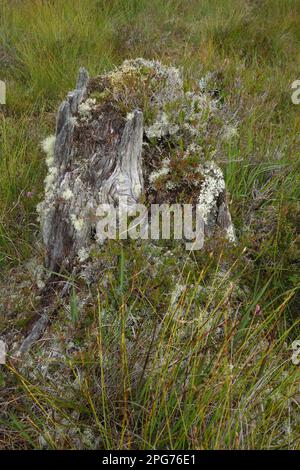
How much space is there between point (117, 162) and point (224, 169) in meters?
0.99

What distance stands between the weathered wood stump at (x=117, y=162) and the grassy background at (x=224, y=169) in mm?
299

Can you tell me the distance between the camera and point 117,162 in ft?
8.88

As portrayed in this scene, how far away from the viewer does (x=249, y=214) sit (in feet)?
10.3

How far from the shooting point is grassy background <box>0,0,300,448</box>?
1.96m

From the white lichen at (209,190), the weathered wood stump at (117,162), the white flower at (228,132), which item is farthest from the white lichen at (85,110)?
the white flower at (228,132)

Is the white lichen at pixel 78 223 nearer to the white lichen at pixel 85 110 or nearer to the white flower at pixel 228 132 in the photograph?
the white lichen at pixel 85 110

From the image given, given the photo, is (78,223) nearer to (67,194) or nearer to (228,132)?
(67,194)

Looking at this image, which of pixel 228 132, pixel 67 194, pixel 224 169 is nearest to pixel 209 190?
pixel 224 169

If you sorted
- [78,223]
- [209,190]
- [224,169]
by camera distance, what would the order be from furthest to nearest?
[224,169], [209,190], [78,223]

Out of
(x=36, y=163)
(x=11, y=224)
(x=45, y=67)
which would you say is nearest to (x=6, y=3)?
(x=45, y=67)

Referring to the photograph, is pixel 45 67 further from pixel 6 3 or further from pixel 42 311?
pixel 42 311

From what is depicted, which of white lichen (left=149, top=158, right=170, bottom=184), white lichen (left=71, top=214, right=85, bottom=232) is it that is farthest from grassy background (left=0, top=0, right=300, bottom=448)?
white lichen (left=149, top=158, right=170, bottom=184)

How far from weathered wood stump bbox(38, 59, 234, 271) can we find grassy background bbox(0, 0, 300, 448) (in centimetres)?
30

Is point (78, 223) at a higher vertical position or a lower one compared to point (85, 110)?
lower
